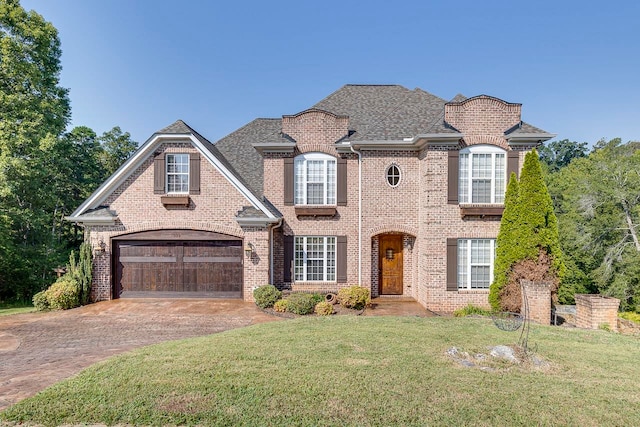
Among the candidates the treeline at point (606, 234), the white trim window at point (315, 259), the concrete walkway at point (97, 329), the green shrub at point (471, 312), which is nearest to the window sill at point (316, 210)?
the white trim window at point (315, 259)

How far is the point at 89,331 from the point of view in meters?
8.48

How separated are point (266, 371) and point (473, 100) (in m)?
11.0

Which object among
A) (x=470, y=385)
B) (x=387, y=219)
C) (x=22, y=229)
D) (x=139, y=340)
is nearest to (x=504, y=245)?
(x=387, y=219)

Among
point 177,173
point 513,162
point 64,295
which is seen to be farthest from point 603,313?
point 64,295

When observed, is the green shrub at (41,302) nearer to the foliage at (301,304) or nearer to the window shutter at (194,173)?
the window shutter at (194,173)

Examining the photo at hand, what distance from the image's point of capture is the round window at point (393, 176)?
12.5 m

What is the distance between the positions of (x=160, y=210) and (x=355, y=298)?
26.1 ft

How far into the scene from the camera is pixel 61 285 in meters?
10.9

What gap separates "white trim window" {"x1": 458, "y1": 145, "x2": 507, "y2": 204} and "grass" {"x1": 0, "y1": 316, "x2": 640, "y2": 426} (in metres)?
5.45

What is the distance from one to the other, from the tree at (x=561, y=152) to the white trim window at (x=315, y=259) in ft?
171

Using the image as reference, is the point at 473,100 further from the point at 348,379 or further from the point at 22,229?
the point at 22,229

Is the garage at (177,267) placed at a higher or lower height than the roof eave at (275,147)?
lower

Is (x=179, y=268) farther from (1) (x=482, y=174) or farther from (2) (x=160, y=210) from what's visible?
(1) (x=482, y=174)

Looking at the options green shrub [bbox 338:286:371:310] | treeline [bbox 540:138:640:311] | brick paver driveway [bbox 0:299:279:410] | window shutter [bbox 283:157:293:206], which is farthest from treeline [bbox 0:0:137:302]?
treeline [bbox 540:138:640:311]
